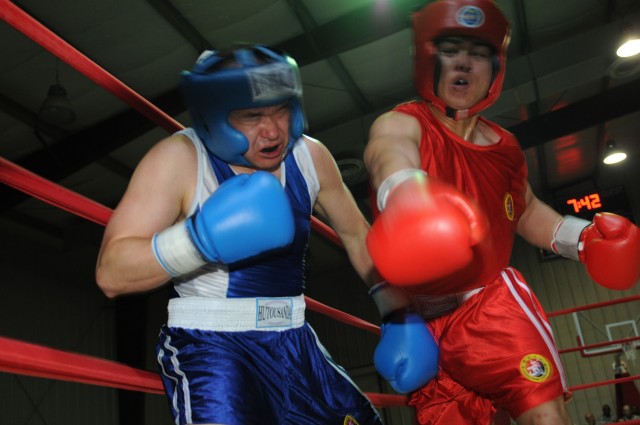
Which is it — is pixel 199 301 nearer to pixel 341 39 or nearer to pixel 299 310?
pixel 299 310

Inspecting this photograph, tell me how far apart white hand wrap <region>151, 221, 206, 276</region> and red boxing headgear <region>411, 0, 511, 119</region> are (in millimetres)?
962

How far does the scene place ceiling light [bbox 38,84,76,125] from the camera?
5.25 meters

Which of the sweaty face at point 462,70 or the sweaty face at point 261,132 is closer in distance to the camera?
the sweaty face at point 261,132

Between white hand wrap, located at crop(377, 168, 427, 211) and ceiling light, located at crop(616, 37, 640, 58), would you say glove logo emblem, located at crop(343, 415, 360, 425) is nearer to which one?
white hand wrap, located at crop(377, 168, 427, 211)

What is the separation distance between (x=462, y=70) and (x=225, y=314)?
39.1 inches

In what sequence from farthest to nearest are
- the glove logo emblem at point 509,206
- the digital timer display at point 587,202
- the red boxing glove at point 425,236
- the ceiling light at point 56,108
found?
1. the digital timer display at point 587,202
2. the ceiling light at point 56,108
3. the glove logo emblem at point 509,206
4. the red boxing glove at point 425,236

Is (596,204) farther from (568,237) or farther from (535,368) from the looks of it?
(535,368)

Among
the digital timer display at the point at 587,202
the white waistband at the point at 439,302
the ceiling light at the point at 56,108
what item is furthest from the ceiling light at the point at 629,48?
the white waistband at the point at 439,302

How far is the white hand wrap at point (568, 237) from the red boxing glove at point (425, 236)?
0.97 meters

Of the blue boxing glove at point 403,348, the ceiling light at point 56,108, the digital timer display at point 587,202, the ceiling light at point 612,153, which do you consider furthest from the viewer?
the digital timer display at point 587,202

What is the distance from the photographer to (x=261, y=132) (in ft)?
4.67

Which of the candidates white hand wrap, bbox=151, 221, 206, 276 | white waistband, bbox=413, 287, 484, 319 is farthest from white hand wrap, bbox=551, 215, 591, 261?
white hand wrap, bbox=151, 221, 206, 276

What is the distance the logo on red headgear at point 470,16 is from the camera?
1754mm

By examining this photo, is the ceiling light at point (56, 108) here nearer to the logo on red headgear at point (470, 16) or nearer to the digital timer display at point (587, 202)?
the logo on red headgear at point (470, 16)
